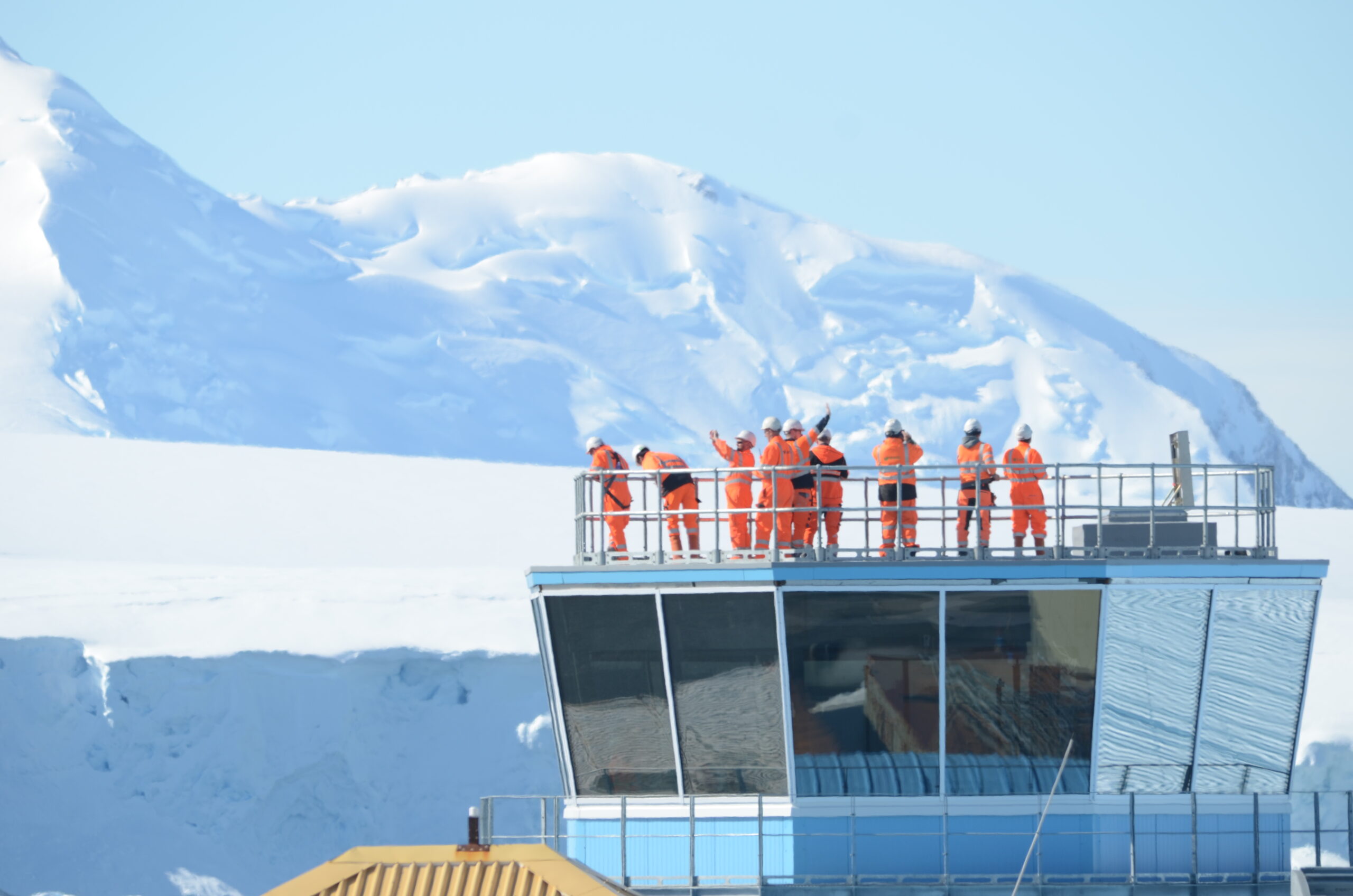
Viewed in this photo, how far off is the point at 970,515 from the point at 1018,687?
6.56ft

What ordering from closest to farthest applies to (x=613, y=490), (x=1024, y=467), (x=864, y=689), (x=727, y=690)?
1. (x=864, y=689)
2. (x=727, y=690)
3. (x=1024, y=467)
4. (x=613, y=490)

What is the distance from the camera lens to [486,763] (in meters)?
32.0

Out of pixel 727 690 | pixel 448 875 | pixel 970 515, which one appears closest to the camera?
pixel 448 875

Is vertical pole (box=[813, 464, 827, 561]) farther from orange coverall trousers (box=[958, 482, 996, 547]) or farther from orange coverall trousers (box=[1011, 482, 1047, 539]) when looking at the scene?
orange coverall trousers (box=[1011, 482, 1047, 539])

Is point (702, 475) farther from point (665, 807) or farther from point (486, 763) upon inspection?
point (486, 763)

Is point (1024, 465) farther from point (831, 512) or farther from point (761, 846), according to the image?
point (761, 846)

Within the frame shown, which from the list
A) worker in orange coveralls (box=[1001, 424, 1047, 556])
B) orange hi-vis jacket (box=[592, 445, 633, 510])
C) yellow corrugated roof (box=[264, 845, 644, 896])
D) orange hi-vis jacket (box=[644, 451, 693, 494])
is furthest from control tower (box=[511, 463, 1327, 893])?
yellow corrugated roof (box=[264, 845, 644, 896])

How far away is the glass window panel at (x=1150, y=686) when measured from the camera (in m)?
16.8

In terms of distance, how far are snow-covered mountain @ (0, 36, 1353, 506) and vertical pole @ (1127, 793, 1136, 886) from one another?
55428mm

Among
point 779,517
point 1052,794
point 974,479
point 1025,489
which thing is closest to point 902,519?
point 974,479

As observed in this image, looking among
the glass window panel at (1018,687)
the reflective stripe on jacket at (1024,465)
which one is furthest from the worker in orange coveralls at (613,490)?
the reflective stripe on jacket at (1024,465)

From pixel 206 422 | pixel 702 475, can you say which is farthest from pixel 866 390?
pixel 702 475

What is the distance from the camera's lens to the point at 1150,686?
55.7 ft

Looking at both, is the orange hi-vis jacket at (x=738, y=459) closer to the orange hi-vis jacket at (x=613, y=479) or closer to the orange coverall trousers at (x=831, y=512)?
the orange coverall trousers at (x=831, y=512)
